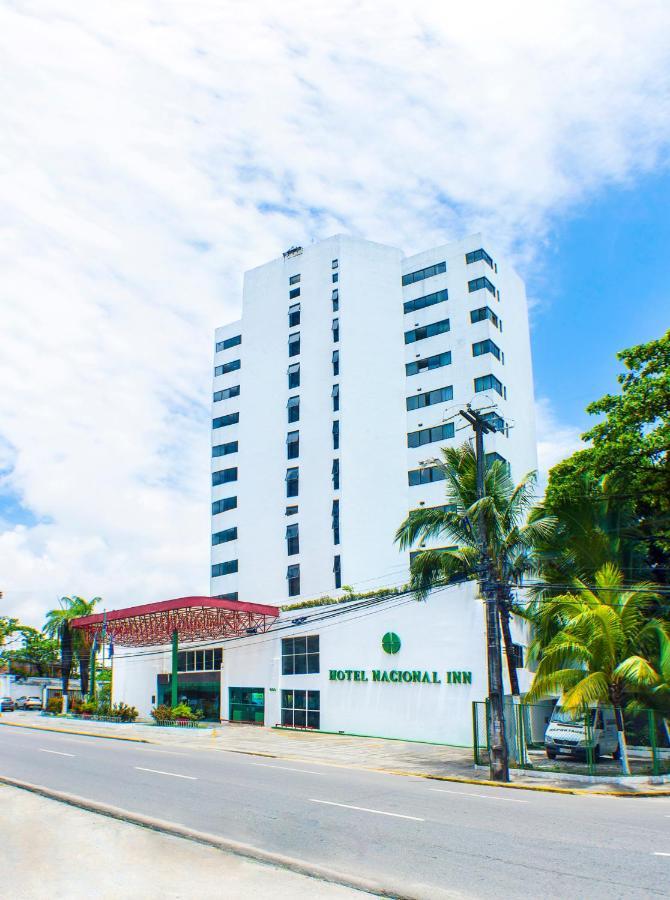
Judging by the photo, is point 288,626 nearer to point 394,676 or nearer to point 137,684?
point 394,676

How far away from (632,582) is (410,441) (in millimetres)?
25720

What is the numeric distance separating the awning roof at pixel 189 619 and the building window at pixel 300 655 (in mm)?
2069

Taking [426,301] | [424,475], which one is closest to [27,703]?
[424,475]

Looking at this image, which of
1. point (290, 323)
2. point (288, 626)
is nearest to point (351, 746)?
point (288, 626)

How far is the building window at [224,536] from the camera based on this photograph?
195 feet

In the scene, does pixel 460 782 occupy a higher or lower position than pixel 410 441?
lower

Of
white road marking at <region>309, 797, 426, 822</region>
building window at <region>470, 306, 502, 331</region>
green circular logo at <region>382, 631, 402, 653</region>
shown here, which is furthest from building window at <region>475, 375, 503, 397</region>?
white road marking at <region>309, 797, 426, 822</region>

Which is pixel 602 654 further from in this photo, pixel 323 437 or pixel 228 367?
pixel 228 367

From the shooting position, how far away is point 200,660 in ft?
174

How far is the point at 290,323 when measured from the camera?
60469 millimetres

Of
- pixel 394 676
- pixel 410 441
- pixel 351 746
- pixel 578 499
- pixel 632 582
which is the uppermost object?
pixel 410 441

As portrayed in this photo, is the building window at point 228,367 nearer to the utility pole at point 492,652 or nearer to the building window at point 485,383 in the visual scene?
the building window at point 485,383

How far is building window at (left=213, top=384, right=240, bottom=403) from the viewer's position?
63438mm

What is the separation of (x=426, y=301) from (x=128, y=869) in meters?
51.4
